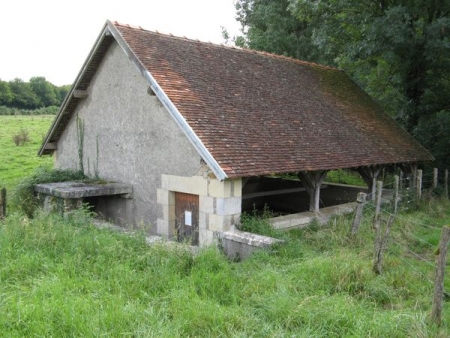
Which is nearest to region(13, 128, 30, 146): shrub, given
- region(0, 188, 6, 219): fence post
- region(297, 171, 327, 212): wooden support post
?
region(0, 188, 6, 219): fence post

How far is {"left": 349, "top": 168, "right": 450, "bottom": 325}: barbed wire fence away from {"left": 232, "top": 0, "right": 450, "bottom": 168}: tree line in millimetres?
2182

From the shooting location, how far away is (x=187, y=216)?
900 cm

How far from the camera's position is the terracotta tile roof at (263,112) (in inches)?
331

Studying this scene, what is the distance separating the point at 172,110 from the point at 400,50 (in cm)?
968

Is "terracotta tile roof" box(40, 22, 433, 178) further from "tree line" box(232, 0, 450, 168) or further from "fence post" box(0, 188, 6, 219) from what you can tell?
"fence post" box(0, 188, 6, 219)

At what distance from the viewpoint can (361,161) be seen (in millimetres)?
10500

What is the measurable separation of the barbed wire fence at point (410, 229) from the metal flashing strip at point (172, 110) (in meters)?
2.58

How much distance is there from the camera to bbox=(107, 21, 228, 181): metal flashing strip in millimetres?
7594

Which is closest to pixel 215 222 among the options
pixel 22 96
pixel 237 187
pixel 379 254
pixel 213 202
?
pixel 213 202

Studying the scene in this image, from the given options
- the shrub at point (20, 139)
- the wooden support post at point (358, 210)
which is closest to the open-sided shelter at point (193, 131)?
the wooden support post at point (358, 210)

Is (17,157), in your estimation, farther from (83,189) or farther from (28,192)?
(83,189)

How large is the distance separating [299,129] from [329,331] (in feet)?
21.4

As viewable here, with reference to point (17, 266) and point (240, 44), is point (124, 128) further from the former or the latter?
Result: point (240, 44)

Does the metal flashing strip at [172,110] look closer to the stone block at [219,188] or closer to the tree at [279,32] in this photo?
the stone block at [219,188]
